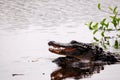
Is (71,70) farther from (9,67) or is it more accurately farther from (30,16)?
(30,16)

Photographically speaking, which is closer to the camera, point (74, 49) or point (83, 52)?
point (74, 49)

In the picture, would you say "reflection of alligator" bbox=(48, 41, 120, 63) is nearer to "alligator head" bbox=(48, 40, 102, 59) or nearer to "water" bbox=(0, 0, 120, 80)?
"alligator head" bbox=(48, 40, 102, 59)

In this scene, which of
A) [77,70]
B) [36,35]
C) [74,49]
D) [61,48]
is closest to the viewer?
[77,70]

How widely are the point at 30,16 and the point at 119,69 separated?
33.9 ft

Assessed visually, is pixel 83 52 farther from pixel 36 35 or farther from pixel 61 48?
pixel 36 35

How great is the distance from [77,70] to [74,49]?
606 millimetres

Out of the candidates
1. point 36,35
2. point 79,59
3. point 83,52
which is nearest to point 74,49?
point 83,52

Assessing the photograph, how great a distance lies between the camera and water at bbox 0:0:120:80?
304 inches

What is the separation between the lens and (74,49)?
8.27 metres

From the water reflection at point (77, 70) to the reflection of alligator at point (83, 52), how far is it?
0.61ft

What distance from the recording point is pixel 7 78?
6.99 meters

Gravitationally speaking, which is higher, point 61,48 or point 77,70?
point 61,48

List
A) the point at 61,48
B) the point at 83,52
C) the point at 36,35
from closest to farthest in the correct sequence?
the point at 61,48
the point at 83,52
the point at 36,35

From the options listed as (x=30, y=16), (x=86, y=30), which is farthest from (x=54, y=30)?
(x=30, y=16)
